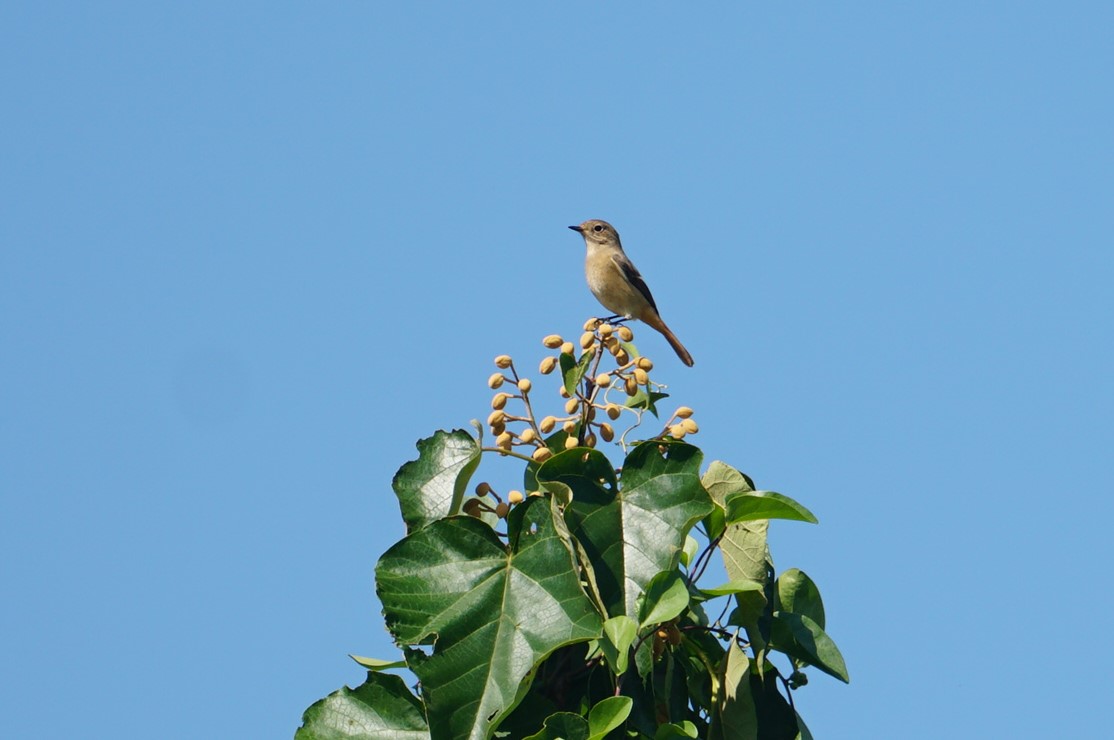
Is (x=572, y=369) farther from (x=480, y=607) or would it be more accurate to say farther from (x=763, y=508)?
(x=480, y=607)

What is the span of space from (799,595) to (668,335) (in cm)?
704

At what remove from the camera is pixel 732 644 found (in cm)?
317

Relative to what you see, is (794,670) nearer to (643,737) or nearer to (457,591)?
(643,737)

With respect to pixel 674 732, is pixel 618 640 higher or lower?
higher

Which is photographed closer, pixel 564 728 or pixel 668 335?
pixel 564 728

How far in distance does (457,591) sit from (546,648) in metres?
0.27

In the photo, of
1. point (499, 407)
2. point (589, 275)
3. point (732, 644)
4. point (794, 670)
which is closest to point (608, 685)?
point (732, 644)

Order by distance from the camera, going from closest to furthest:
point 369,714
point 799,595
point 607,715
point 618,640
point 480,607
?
point 618,640, point 607,715, point 480,607, point 369,714, point 799,595

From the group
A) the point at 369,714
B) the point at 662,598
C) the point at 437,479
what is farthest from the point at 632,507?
the point at 369,714

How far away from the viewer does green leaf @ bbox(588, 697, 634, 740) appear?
9.16 feet

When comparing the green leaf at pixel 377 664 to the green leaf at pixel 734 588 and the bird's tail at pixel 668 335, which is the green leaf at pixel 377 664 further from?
the bird's tail at pixel 668 335

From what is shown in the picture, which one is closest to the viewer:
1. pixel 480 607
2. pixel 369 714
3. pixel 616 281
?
pixel 480 607

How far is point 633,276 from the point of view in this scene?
1002cm

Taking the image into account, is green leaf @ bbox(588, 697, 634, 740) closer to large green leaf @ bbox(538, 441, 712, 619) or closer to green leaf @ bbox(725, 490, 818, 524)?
large green leaf @ bbox(538, 441, 712, 619)
